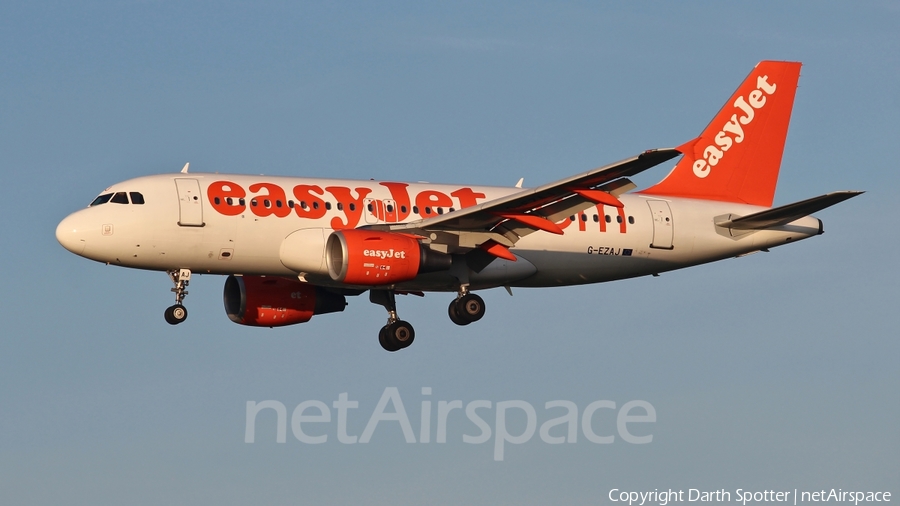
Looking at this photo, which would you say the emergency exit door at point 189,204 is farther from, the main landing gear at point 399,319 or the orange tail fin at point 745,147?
the orange tail fin at point 745,147

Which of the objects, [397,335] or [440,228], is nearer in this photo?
[440,228]

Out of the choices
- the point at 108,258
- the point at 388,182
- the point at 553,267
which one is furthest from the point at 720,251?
the point at 108,258

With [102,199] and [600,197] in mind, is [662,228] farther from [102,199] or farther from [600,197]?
[102,199]

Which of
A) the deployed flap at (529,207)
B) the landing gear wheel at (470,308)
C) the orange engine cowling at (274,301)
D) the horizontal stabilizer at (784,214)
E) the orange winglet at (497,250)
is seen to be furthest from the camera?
the orange engine cowling at (274,301)

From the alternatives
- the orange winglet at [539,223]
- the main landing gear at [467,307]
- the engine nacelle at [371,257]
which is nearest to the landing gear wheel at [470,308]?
the main landing gear at [467,307]

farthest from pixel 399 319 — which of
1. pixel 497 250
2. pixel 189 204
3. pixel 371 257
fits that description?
pixel 189 204

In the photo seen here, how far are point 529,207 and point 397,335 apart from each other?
7.20m

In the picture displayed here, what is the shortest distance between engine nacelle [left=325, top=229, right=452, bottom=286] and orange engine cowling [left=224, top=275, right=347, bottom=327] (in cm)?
594

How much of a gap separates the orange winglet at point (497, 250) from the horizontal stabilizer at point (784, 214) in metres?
8.36

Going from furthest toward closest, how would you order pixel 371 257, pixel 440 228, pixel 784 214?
pixel 784 214 < pixel 440 228 < pixel 371 257

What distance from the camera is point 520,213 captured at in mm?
43500

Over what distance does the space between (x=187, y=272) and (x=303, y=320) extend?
20.9 feet

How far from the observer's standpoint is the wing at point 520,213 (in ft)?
133

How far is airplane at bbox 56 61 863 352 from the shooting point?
43.0 m
